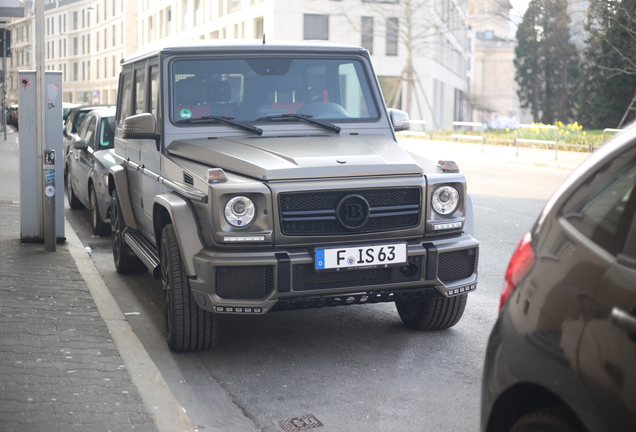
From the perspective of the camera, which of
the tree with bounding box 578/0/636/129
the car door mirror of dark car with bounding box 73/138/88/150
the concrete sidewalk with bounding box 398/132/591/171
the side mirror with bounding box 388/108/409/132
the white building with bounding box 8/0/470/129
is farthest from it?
the white building with bounding box 8/0/470/129

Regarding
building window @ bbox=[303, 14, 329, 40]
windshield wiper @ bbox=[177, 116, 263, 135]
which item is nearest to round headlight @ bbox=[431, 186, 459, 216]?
windshield wiper @ bbox=[177, 116, 263, 135]

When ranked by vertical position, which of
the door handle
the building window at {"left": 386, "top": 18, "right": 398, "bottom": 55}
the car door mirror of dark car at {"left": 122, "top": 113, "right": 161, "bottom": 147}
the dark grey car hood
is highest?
the building window at {"left": 386, "top": 18, "right": 398, "bottom": 55}

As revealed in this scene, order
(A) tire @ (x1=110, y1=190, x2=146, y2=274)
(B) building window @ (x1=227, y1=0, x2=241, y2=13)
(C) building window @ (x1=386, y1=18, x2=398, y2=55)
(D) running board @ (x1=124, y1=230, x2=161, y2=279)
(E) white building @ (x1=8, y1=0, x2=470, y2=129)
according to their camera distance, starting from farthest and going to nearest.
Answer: (B) building window @ (x1=227, y1=0, x2=241, y2=13), (C) building window @ (x1=386, y1=18, x2=398, y2=55), (E) white building @ (x1=8, y1=0, x2=470, y2=129), (A) tire @ (x1=110, y1=190, x2=146, y2=274), (D) running board @ (x1=124, y1=230, x2=161, y2=279)

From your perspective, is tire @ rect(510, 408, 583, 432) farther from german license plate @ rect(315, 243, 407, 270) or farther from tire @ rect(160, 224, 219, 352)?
tire @ rect(160, 224, 219, 352)

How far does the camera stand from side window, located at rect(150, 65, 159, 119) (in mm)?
6438

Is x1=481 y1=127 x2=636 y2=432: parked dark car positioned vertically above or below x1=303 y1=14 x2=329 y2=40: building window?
below

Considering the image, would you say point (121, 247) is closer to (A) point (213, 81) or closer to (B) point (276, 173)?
(A) point (213, 81)

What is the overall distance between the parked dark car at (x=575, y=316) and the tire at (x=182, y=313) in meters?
2.94

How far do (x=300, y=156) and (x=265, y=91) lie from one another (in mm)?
1134

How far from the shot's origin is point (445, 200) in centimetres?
549

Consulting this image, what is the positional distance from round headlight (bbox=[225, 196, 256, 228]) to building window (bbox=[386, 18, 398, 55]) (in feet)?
165

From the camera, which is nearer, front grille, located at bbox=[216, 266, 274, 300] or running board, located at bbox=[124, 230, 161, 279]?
front grille, located at bbox=[216, 266, 274, 300]

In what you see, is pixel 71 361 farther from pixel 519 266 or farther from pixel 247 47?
pixel 519 266

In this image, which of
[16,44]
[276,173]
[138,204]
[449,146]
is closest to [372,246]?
[276,173]
